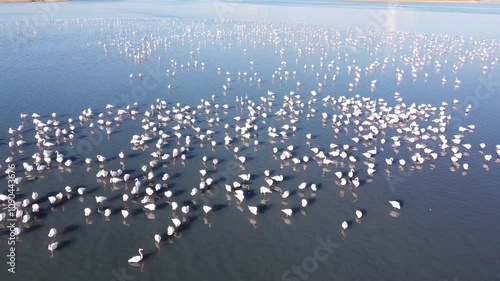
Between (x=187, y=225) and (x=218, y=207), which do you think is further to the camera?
(x=218, y=207)

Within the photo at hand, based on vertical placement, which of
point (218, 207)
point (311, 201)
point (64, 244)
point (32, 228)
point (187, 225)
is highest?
point (311, 201)

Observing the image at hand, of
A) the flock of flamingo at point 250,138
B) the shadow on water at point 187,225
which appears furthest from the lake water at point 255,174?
the flock of flamingo at point 250,138

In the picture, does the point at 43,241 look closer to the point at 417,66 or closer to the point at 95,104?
the point at 95,104

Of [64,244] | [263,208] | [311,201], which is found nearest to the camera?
[64,244]

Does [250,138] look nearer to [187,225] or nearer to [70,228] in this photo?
[187,225]

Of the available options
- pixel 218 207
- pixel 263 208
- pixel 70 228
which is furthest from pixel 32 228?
pixel 263 208

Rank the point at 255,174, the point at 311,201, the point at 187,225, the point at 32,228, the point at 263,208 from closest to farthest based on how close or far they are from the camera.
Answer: the point at 32,228 → the point at 187,225 → the point at 263,208 → the point at 311,201 → the point at 255,174
